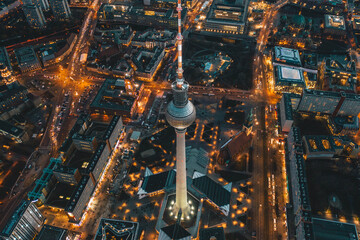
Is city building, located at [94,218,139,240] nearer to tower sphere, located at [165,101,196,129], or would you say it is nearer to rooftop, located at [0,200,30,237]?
rooftop, located at [0,200,30,237]

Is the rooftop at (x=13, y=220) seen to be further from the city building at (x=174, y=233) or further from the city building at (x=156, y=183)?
the city building at (x=174, y=233)

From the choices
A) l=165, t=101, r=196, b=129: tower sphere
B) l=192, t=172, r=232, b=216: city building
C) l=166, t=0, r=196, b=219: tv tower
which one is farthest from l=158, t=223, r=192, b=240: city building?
l=165, t=101, r=196, b=129: tower sphere

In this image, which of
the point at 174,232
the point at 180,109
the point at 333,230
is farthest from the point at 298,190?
the point at 180,109

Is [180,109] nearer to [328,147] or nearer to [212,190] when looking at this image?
[212,190]

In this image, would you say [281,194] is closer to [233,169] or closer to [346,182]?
[233,169]

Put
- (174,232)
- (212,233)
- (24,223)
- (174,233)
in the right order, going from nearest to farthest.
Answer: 1. (174,233)
2. (24,223)
3. (174,232)
4. (212,233)
